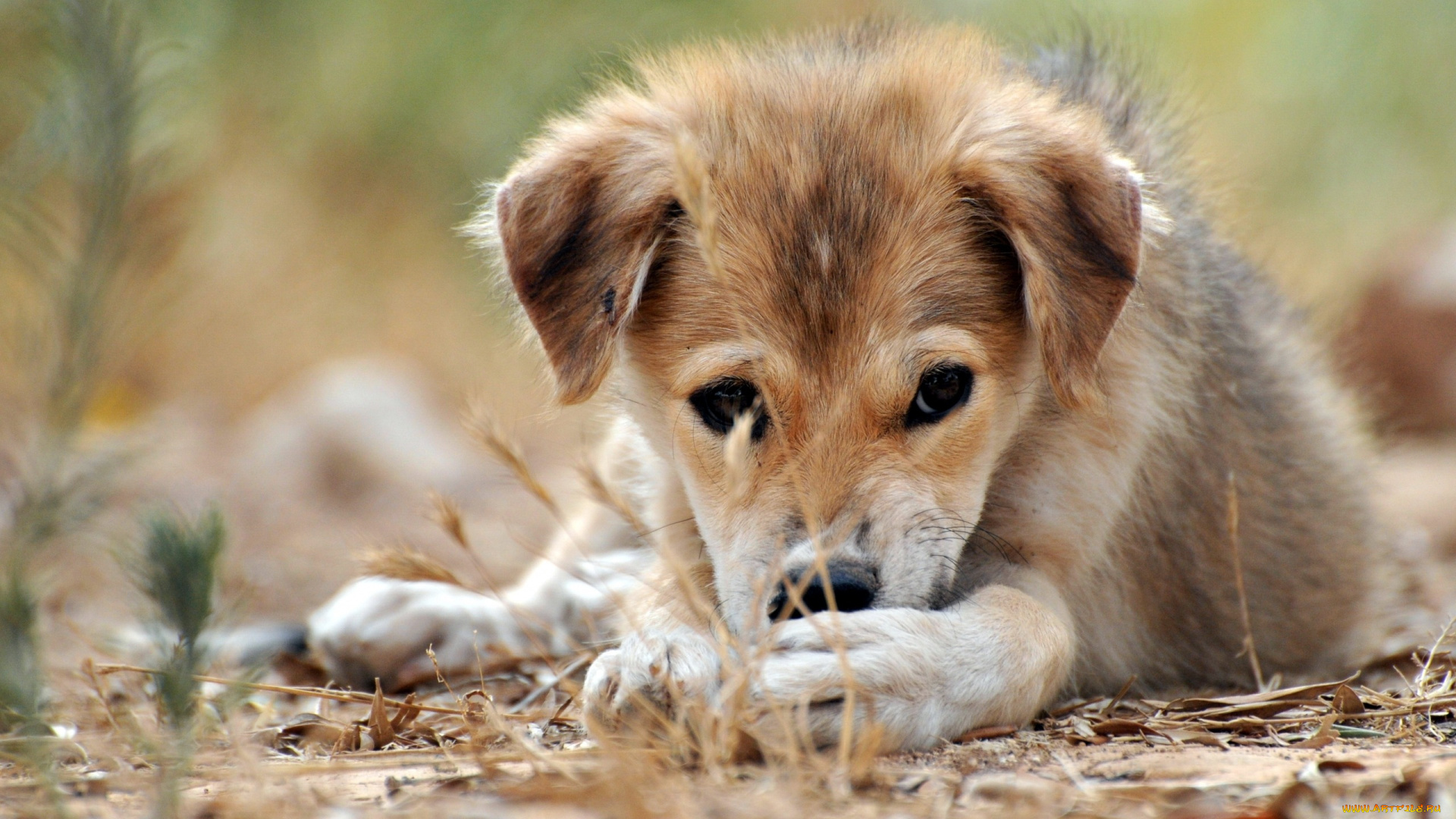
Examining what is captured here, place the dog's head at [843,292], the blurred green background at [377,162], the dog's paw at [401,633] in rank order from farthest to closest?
the blurred green background at [377,162] < the dog's paw at [401,633] < the dog's head at [843,292]

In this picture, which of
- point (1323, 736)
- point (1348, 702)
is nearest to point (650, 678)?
point (1323, 736)

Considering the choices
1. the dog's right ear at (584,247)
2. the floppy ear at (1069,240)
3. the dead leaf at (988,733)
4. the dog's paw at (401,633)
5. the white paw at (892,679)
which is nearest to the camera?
the white paw at (892,679)

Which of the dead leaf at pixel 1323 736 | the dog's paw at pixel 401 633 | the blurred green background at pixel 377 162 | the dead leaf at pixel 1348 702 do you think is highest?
the blurred green background at pixel 377 162

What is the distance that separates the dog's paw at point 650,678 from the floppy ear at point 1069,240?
1043 millimetres

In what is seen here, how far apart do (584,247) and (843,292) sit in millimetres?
639

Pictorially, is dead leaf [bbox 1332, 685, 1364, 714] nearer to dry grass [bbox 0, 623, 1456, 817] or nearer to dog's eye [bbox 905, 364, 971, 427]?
dry grass [bbox 0, 623, 1456, 817]

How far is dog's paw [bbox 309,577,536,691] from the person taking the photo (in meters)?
3.71

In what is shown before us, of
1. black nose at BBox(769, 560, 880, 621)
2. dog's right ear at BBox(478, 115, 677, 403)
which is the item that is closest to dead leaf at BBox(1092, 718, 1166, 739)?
black nose at BBox(769, 560, 880, 621)

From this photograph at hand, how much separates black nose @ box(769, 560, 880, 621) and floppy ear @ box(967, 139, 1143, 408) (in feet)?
2.24

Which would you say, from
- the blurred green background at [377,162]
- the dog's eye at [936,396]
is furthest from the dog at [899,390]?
the blurred green background at [377,162]

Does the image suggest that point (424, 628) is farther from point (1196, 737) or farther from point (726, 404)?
point (1196, 737)

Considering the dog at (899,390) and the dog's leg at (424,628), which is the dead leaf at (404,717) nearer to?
the dog at (899,390)

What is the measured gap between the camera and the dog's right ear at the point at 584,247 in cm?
296

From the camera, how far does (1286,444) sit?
3.86 metres
